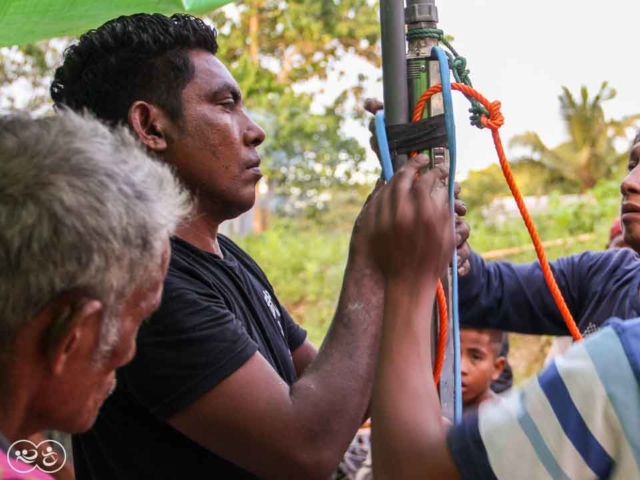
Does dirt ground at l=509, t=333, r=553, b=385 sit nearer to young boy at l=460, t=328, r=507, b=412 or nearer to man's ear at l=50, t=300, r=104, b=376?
young boy at l=460, t=328, r=507, b=412

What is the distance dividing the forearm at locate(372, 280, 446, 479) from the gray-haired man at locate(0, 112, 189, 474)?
36 cm

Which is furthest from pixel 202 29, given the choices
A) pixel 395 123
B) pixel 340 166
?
pixel 340 166

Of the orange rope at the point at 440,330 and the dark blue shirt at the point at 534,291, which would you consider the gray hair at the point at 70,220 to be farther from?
the dark blue shirt at the point at 534,291

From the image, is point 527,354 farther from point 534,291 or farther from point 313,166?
point 534,291

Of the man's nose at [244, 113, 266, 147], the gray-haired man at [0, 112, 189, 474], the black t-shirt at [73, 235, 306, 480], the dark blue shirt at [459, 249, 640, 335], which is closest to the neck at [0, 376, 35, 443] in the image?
the gray-haired man at [0, 112, 189, 474]

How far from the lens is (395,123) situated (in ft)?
4.66

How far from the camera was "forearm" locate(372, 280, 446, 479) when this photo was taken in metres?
1.10

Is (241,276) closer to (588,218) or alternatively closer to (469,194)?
(588,218)

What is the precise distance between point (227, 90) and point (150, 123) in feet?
0.65

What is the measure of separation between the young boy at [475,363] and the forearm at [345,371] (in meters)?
2.12

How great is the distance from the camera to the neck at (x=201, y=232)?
1.78 m

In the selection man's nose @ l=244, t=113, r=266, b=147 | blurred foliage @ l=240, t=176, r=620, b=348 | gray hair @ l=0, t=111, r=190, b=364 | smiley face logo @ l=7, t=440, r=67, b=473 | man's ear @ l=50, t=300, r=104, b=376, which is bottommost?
blurred foliage @ l=240, t=176, r=620, b=348

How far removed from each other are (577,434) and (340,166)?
10.9 meters

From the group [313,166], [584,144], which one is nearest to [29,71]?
[313,166]
